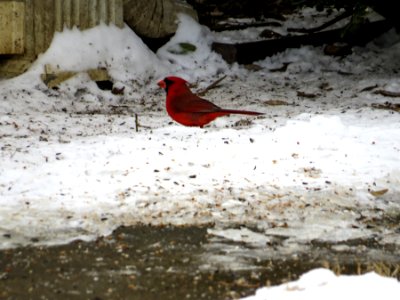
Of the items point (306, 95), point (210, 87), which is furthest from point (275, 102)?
point (210, 87)

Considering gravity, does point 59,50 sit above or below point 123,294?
above

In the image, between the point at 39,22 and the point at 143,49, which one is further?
the point at 143,49

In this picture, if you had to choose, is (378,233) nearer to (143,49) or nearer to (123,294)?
(123,294)

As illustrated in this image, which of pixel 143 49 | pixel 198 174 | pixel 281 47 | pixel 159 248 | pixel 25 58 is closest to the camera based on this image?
pixel 159 248

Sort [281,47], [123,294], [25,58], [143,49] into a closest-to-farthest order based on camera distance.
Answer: [123,294], [25,58], [143,49], [281,47]

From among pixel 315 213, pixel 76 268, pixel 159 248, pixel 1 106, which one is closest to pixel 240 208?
pixel 315 213

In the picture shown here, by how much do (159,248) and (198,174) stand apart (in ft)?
3.92

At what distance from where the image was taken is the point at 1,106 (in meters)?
6.82

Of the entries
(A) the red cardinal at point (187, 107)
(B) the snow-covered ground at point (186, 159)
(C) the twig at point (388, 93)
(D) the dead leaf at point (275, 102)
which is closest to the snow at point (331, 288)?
(B) the snow-covered ground at point (186, 159)

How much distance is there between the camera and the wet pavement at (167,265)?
9.81 ft

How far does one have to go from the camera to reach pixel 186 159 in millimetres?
4895

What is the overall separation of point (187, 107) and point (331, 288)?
127 inches

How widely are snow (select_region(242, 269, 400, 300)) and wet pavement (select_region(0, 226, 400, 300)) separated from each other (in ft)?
0.59

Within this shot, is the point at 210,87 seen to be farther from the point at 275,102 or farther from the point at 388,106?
the point at 388,106
